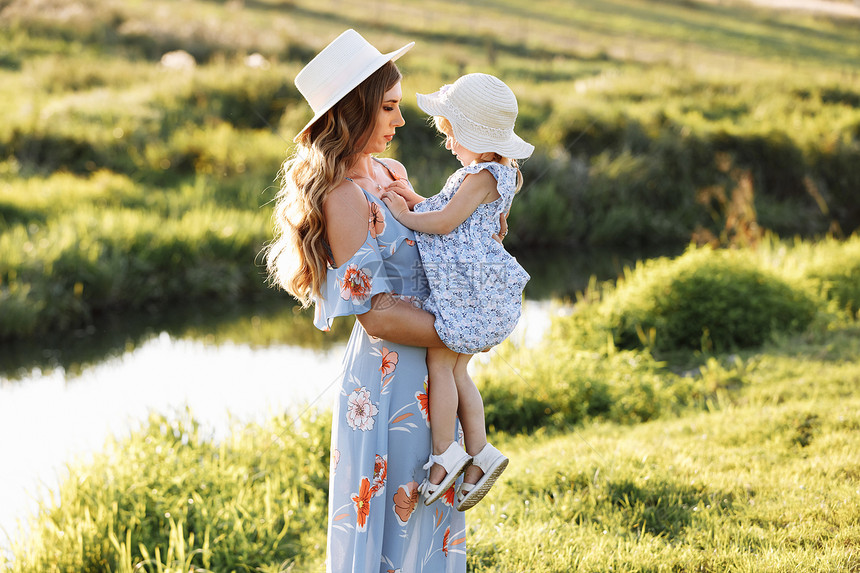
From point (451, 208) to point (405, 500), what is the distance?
0.83m

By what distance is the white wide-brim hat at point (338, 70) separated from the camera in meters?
2.25

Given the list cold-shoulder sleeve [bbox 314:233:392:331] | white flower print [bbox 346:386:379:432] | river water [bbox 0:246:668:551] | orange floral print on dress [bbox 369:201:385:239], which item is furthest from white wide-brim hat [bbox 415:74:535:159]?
river water [bbox 0:246:668:551]

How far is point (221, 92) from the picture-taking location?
1367cm

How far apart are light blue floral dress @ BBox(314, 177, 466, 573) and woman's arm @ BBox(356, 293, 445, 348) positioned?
6 cm

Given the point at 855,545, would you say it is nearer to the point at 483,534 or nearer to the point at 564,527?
the point at 564,527

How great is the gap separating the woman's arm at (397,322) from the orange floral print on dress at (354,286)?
4 centimetres

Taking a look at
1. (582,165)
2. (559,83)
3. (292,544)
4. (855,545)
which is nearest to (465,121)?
(855,545)

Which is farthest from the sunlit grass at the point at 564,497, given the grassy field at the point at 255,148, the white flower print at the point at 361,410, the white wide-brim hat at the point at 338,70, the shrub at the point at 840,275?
the shrub at the point at 840,275

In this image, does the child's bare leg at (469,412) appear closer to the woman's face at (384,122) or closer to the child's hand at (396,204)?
the child's hand at (396,204)

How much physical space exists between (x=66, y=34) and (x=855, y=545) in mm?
19907

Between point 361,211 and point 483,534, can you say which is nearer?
point 361,211

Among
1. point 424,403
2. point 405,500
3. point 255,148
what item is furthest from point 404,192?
point 255,148

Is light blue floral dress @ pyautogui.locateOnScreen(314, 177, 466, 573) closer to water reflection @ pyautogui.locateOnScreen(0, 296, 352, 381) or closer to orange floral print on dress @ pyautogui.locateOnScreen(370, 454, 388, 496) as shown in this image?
orange floral print on dress @ pyautogui.locateOnScreen(370, 454, 388, 496)

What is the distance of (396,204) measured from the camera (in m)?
2.36
